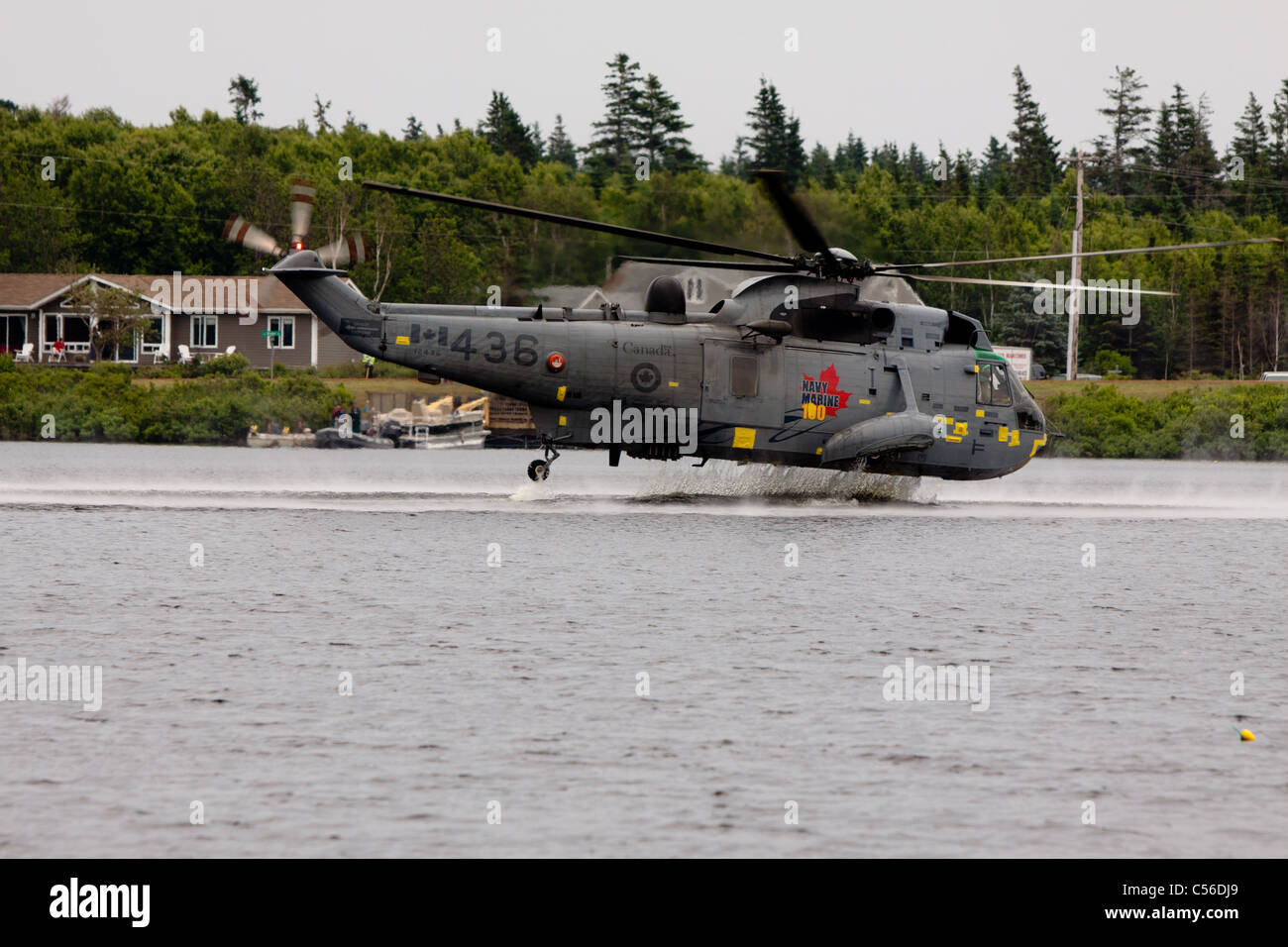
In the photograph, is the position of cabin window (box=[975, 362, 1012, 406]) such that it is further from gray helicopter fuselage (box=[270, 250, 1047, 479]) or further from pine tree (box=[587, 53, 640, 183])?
pine tree (box=[587, 53, 640, 183])

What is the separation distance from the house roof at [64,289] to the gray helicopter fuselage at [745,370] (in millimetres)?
67635

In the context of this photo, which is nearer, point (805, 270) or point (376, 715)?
point (376, 715)

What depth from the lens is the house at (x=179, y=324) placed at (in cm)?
9725

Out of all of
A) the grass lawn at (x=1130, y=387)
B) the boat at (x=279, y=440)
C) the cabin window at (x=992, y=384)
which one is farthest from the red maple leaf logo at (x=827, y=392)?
the grass lawn at (x=1130, y=387)

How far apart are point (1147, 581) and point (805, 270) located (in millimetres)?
10935

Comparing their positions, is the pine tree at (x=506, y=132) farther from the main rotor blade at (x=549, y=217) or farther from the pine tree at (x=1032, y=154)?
the main rotor blade at (x=549, y=217)

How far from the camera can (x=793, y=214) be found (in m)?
26.8

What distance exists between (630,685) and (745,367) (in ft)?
59.6

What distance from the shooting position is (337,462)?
5947cm

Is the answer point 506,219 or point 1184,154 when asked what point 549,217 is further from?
point 1184,154

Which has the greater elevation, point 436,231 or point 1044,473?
point 436,231

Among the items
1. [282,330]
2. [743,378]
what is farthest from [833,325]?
[282,330]

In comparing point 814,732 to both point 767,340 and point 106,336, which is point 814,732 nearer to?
point 767,340
